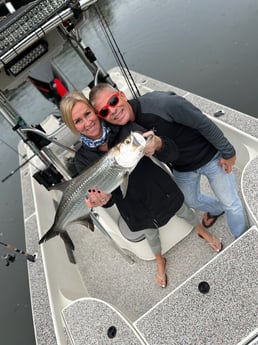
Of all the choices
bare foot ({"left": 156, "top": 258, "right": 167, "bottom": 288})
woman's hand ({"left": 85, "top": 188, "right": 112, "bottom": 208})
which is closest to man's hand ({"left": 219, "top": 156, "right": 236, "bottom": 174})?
woman's hand ({"left": 85, "top": 188, "right": 112, "bottom": 208})

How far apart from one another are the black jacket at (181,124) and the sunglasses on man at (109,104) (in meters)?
0.16

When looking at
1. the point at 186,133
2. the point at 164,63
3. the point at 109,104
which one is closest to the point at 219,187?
the point at 186,133

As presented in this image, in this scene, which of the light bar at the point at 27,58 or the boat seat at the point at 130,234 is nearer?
the light bar at the point at 27,58

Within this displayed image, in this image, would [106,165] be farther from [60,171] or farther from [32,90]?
[32,90]

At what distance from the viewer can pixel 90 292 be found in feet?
11.2

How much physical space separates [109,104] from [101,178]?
0.46 metres

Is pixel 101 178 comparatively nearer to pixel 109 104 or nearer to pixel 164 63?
pixel 109 104

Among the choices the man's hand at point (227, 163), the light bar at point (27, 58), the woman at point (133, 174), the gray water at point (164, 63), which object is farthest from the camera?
the gray water at point (164, 63)

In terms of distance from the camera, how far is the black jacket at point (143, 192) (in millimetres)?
2154

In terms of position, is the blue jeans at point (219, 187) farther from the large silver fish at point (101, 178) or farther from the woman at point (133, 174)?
the large silver fish at point (101, 178)

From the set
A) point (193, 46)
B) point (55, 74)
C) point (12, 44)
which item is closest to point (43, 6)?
point (12, 44)

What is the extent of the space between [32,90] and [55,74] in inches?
17.7

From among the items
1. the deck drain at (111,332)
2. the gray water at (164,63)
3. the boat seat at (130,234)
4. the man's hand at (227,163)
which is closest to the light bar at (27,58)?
the gray water at (164,63)

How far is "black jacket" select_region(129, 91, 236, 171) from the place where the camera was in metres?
2.06
